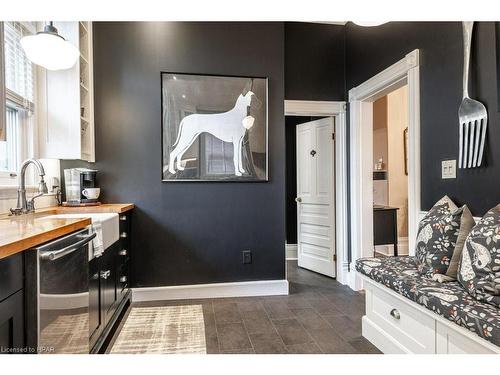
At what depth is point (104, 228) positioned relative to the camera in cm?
198

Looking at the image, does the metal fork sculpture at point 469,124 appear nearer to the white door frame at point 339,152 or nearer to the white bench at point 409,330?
the white bench at point 409,330

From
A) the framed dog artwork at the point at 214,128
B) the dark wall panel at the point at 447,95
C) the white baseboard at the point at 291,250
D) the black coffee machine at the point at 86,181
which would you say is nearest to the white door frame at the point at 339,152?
the framed dog artwork at the point at 214,128

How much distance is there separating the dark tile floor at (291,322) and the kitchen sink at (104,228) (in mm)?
982

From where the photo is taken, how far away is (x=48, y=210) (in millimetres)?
2277

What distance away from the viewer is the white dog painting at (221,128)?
298 cm

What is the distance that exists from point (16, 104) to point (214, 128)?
160 centimetres

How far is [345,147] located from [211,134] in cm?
158

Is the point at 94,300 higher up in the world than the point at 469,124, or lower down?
lower down

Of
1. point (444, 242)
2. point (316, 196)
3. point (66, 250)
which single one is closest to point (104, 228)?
point (66, 250)

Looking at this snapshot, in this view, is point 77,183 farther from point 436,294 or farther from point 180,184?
point 436,294
